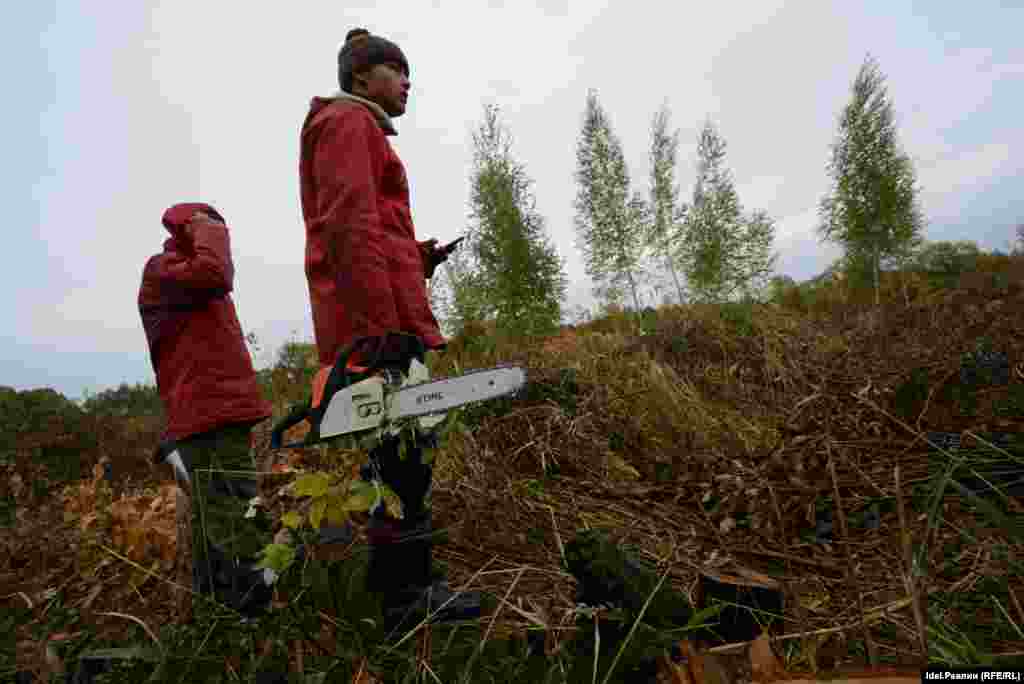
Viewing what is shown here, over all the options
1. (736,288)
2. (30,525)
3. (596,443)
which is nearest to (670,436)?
(596,443)

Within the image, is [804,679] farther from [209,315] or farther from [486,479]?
[209,315]

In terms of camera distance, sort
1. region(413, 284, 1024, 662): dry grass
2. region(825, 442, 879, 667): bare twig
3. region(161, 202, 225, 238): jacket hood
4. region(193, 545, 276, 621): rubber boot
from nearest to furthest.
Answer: region(825, 442, 879, 667): bare twig, region(413, 284, 1024, 662): dry grass, region(193, 545, 276, 621): rubber boot, region(161, 202, 225, 238): jacket hood

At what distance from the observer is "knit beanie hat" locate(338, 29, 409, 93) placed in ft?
5.57

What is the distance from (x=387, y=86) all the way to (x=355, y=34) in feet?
0.83

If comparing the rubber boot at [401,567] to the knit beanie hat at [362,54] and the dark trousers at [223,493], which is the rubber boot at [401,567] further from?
the knit beanie hat at [362,54]

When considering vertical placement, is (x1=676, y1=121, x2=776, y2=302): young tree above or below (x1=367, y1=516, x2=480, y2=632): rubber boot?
above

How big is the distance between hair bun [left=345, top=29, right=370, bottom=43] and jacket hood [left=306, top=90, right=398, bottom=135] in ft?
0.70

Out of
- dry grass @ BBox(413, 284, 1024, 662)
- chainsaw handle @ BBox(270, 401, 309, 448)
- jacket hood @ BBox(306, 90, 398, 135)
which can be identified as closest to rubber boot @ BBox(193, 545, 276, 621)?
dry grass @ BBox(413, 284, 1024, 662)

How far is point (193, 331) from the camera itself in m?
1.84

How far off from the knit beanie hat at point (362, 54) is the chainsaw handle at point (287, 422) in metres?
1.27

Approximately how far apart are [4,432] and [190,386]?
545cm

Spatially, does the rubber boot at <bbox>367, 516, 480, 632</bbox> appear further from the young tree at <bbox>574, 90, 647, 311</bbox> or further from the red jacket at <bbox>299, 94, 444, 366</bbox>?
the young tree at <bbox>574, 90, 647, 311</bbox>

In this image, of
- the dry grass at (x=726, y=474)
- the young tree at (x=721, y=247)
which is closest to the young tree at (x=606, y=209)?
the young tree at (x=721, y=247)

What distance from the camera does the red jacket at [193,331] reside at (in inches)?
69.6
